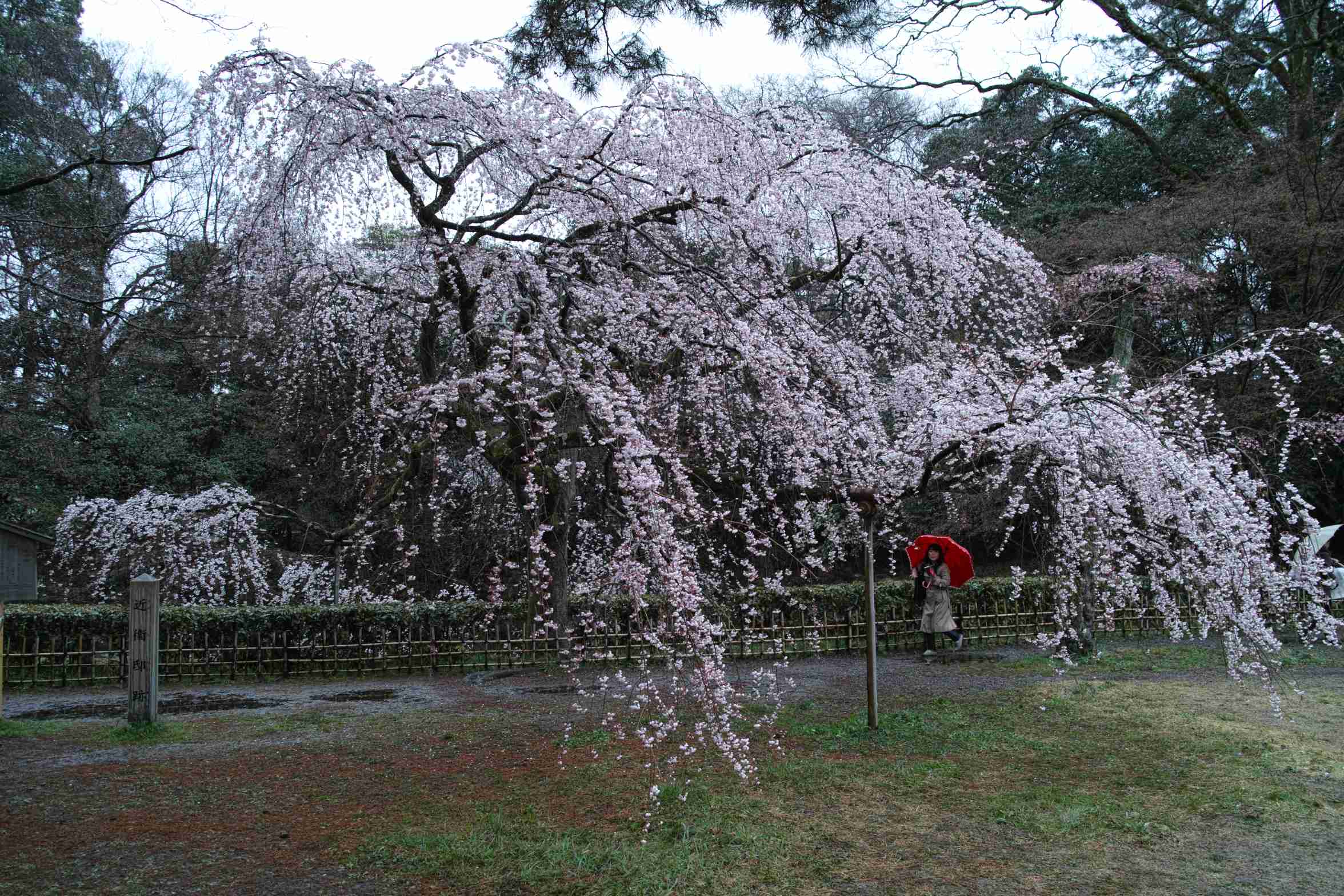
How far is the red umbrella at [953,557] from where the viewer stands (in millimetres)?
9852

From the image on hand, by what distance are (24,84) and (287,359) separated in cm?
830

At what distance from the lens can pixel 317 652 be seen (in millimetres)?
9188

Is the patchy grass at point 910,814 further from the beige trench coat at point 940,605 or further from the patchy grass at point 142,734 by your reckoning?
the beige trench coat at point 940,605

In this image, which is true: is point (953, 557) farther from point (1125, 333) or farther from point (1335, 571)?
point (1335, 571)

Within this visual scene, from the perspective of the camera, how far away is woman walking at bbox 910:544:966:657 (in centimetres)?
977

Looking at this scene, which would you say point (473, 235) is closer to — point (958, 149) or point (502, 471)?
point (502, 471)

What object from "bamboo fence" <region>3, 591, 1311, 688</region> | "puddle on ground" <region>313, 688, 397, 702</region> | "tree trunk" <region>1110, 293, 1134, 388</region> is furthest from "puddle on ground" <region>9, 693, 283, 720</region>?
"tree trunk" <region>1110, 293, 1134, 388</region>

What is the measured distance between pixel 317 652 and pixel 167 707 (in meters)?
1.96

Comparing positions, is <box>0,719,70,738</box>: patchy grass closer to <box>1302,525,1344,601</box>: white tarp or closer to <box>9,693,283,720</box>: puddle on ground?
<box>9,693,283,720</box>: puddle on ground

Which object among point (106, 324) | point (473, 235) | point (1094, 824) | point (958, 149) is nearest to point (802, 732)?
Answer: point (1094, 824)

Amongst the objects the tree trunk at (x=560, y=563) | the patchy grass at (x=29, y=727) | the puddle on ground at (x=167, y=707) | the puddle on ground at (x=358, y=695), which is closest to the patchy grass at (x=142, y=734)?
the patchy grass at (x=29, y=727)

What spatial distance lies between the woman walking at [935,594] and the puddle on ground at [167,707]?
659 cm

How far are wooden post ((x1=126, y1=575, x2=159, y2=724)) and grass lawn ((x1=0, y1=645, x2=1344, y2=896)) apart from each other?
193 mm

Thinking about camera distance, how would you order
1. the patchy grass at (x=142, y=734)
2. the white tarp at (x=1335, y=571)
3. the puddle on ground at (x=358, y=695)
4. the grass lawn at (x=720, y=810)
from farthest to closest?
the white tarp at (x=1335, y=571) → the puddle on ground at (x=358, y=695) → the patchy grass at (x=142, y=734) → the grass lawn at (x=720, y=810)
